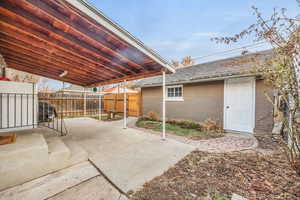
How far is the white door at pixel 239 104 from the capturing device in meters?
5.00

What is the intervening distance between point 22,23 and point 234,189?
15.4 feet

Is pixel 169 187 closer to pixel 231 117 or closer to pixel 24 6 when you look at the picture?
pixel 24 6

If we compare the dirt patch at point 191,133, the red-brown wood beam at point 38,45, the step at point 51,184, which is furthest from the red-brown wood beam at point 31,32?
the dirt patch at point 191,133

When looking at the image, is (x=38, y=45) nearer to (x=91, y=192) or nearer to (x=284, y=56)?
(x=91, y=192)

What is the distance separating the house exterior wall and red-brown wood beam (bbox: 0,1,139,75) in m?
4.35

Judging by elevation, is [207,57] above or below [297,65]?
above

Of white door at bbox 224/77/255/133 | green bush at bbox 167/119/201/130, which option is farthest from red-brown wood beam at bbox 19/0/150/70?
white door at bbox 224/77/255/133

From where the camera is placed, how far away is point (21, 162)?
6.51 feet

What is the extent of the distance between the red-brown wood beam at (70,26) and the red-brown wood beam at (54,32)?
0.15 m

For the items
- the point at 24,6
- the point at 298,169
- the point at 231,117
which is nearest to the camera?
the point at 298,169

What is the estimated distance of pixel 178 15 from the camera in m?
9.96

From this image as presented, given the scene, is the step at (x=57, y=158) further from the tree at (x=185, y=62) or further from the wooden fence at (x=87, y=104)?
the tree at (x=185, y=62)

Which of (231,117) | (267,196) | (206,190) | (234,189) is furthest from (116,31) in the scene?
(231,117)

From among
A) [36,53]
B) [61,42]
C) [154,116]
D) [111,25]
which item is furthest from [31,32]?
[154,116]
